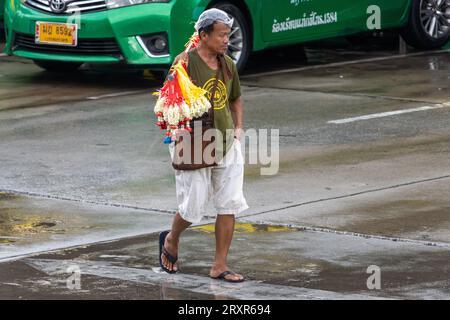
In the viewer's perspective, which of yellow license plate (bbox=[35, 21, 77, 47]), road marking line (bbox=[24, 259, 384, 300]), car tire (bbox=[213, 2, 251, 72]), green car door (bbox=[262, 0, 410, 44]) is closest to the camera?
road marking line (bbox=[24, 259, 384, 300])

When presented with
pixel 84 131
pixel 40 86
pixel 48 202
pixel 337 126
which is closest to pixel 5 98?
pixel 40 86

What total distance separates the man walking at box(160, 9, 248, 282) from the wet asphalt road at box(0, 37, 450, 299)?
11.7 inches

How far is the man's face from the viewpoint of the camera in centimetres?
712

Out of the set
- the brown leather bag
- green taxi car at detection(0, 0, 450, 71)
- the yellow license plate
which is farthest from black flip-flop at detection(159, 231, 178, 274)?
the yellow license plate

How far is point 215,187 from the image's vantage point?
284 inches

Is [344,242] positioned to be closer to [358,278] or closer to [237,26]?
[358,278]

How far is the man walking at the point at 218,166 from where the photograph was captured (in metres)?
7.12

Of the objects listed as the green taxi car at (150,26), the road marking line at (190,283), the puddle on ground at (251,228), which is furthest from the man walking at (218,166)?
the green taxi car at (150,26)

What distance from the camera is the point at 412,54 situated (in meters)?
15.9

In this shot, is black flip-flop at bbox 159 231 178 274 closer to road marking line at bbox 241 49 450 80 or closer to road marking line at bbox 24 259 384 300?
road marking line at bbox 24 259 384 300

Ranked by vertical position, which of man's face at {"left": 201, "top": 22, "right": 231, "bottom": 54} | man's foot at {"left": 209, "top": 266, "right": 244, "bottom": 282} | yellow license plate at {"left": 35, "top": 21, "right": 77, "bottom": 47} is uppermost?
man's face at {"left": 201, "top": 22, "right": 231, "bottom": 54}

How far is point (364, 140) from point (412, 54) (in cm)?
522

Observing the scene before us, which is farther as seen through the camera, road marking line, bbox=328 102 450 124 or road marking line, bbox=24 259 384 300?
road marking line, bbox=328 102 450 124
